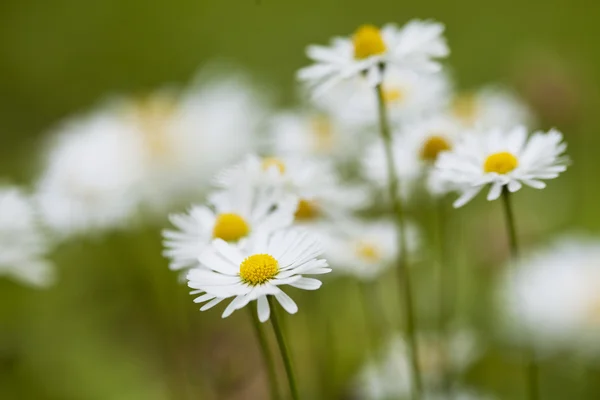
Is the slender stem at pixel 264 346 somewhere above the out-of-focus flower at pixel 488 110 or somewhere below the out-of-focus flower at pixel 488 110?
below

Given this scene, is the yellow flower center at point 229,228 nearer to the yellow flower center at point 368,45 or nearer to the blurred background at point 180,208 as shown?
the yellow flower center at point 368,45

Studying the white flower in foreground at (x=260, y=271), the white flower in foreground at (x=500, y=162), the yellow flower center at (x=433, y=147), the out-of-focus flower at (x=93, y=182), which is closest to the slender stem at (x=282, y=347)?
the white flower in foreground at (x=260, y=271)

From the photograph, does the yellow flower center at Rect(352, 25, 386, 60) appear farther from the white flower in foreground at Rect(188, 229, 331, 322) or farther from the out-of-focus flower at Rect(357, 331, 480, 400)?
the out-of-focus flower at Rect(357, 331, 480, 400)

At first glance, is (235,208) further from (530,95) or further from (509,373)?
(530,95)

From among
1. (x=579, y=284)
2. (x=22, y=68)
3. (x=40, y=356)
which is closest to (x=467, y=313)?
(x=579, y=284)

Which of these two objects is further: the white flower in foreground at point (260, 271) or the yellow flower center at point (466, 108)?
the yellow flower center at point (466, 108)

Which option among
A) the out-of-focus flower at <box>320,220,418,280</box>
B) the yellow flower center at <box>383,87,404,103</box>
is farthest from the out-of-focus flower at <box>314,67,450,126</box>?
the out-of-focus flower at <box>320,220,418,280</box>
